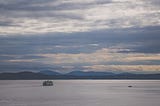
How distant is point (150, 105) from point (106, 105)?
42.7ft

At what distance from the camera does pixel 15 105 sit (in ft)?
312

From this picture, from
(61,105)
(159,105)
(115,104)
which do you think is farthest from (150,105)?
(61,105)

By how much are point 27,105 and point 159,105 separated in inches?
1423

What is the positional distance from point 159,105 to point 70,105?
24760 mm

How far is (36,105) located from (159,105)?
33.7m

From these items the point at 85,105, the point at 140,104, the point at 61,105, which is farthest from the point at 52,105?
the point at 140,104

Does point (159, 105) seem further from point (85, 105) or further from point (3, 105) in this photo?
point (3, 105)

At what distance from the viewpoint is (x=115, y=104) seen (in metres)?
99.2

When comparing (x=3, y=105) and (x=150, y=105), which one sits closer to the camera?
(x=3, y=105)

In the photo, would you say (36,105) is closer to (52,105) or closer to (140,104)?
(52,105)

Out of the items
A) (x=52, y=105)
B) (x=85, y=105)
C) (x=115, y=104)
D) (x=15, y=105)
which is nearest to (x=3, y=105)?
(x=15, y=105)

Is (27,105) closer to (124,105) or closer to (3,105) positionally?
(3,105)

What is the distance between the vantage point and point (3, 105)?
9362cm

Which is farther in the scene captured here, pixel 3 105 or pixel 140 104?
pixel 140 104
